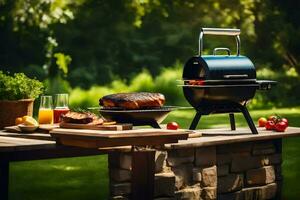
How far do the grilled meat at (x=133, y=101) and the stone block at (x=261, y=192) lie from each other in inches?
64.0

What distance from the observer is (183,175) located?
6891 millimetres

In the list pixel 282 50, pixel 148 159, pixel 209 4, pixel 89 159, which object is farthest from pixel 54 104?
pixel 209 4

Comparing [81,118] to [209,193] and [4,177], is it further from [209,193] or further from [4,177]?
[209,193]

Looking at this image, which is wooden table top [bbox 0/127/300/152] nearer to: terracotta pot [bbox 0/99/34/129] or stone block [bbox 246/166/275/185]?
terracotta pot [bbox 0/99/34/129]

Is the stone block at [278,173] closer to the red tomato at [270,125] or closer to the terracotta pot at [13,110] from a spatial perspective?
the red tomato at [270,125]

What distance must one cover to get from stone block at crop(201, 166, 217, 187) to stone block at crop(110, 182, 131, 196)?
35.0 inches

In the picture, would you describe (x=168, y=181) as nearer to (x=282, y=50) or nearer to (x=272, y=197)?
(x=272, y=197)

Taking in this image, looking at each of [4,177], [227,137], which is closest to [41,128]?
[4,177]

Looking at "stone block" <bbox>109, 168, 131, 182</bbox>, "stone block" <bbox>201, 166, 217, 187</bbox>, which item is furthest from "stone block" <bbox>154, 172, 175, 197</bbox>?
"stone block" <bbox>201, 166, 217, 187</bbox>

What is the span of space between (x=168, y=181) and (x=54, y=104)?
122 centimetres

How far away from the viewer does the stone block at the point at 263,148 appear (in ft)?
25.2

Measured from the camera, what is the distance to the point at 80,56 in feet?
74.1

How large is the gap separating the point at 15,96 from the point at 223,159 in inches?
85.0

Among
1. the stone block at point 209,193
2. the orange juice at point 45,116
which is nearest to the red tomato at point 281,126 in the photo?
the stone block at point 209,193
